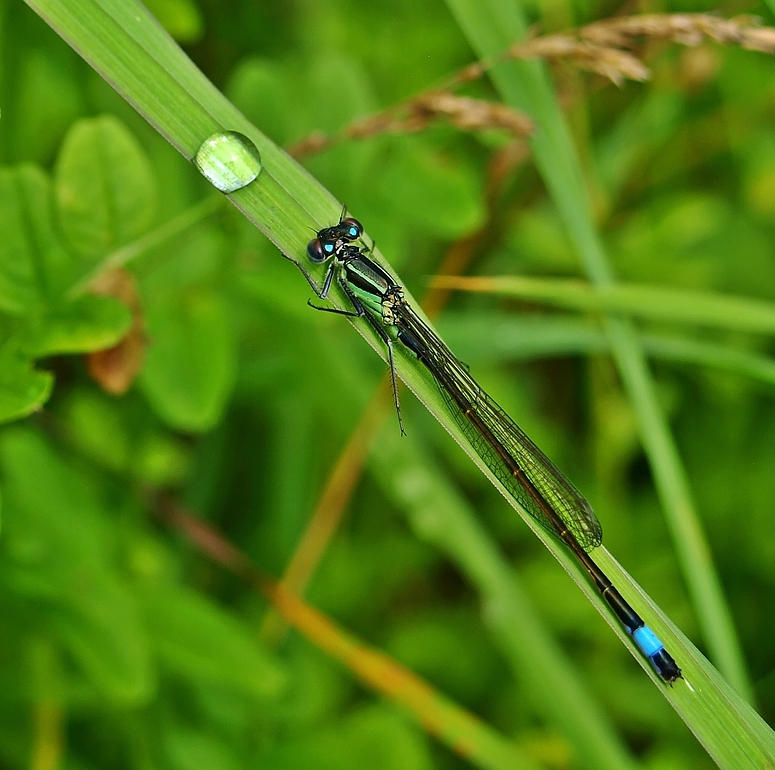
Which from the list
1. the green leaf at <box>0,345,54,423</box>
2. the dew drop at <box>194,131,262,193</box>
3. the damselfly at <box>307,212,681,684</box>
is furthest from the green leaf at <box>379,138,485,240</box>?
the green leaf at <box>0,345,54,423</box>

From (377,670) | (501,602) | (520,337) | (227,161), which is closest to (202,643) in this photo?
(377,670)

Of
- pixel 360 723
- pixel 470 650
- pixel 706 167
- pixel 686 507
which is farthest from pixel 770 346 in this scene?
pixel 360 723

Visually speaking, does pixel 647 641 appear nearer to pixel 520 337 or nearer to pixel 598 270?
pixel 598 270

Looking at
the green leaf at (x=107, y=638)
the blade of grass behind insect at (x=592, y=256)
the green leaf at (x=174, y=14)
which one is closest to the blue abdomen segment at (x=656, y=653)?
the blade of grass behind insect at (x=592, y=256)

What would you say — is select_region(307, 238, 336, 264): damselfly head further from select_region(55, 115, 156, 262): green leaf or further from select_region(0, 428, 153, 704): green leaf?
select_region(0, 428, 153, 704): green leaf

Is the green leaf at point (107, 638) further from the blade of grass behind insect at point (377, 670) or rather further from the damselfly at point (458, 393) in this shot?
the damselfly at point (458, 393)
